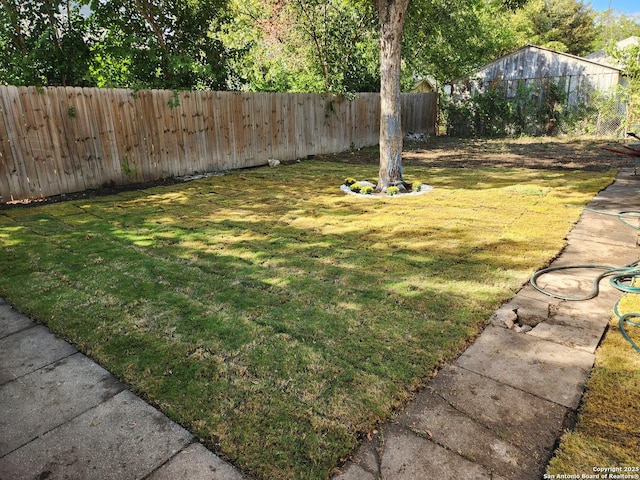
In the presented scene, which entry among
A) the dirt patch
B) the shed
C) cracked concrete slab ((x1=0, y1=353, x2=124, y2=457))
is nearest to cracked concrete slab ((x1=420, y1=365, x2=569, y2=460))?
cracked concrete slab ((x1=0, y1=353, x2=124, y2=457))

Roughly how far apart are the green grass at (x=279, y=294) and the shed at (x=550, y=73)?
408 inches

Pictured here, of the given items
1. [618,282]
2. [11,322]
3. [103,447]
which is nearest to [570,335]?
[618,282]

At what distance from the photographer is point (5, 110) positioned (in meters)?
5.92

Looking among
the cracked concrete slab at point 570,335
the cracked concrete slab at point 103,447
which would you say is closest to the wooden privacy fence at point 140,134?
the cracked concrete slab at point 103,447

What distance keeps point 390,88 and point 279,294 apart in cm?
459

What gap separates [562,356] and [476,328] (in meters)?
0.49

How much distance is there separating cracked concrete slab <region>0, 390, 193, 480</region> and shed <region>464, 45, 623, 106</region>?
666 inches

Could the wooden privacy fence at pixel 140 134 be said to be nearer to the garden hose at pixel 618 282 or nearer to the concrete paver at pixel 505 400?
the concrete paver at pixel 505 400

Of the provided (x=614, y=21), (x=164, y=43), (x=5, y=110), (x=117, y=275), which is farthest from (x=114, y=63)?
(x=614, y=21)

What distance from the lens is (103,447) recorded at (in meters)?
1.68

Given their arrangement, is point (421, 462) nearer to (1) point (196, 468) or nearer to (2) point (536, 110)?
(1) point (196, 468)

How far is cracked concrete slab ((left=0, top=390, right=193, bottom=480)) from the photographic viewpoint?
1562 mm

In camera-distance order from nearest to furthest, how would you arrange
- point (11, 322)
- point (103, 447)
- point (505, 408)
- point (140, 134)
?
1. point (103, 447)
2. point (505, 408)
3. point (11, 322)
4. point (140, 134)

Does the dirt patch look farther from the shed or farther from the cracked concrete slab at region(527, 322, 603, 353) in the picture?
the cracked concrete slab at region(527, 322, 603, 353)
